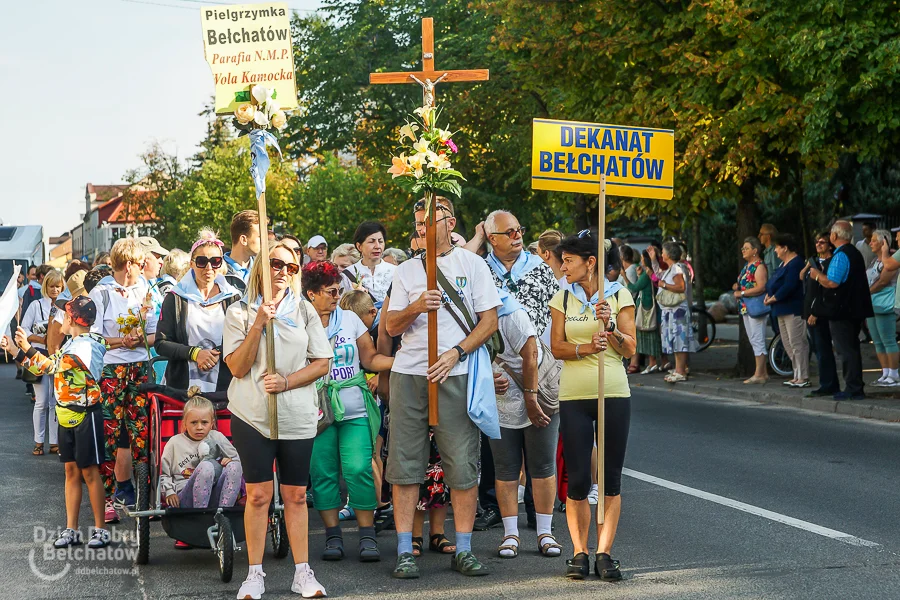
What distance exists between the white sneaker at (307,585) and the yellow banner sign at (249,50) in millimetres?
2973

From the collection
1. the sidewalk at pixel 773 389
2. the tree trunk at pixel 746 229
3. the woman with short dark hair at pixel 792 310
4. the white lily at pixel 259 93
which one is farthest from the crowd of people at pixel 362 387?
the tree trunk at pixel 746 229

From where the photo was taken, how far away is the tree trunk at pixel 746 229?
1795 centimetres

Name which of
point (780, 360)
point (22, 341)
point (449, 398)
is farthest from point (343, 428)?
point (780, 360)

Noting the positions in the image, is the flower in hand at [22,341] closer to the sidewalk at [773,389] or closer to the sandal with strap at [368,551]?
the sandal with strap at [368,551]

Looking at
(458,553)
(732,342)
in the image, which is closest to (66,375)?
(458,553)

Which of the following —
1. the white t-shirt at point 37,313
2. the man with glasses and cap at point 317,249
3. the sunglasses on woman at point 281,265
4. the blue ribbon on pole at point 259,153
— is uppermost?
the blue ribbon on pole at point 259,153

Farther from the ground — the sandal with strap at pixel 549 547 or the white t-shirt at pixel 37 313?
the white t-shirt at pixel 37 313

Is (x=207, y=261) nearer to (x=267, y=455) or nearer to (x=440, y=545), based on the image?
(x=267, y=455)

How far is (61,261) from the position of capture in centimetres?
19150

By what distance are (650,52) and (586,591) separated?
12.4 meters

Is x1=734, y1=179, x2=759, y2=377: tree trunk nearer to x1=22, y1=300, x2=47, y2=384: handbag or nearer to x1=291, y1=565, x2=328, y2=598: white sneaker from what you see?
x1=22, y1=300, x2=47, y2=384: handbag

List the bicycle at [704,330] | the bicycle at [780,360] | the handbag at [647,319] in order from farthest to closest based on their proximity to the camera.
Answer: the bicycle at [704,330] → the handbag at [647,319] → the bicycle at [780,360]

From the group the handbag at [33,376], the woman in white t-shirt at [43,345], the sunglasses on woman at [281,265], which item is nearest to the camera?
the sunglasses on woman at [281,265]

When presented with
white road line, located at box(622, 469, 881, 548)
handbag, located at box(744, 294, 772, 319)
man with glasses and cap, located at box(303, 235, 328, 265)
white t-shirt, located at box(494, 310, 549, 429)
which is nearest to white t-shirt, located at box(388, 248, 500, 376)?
white t-shirt, located at box(494, 310, 549, 429)
